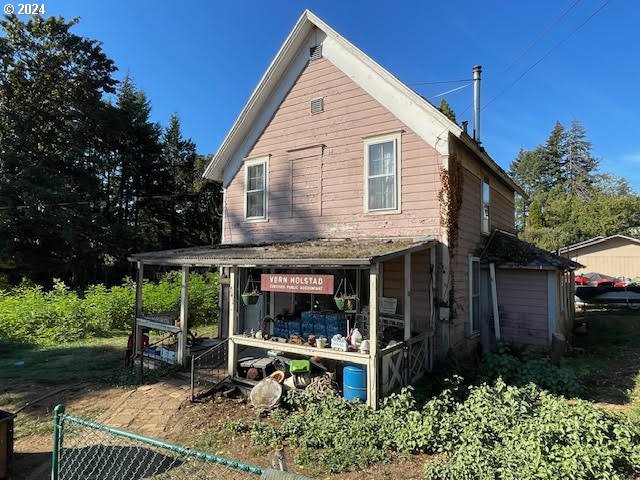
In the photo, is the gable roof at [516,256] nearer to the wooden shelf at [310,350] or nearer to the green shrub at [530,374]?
the green shrub at [530,374]

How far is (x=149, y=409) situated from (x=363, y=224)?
635 centimetres

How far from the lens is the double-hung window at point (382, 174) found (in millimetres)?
9726

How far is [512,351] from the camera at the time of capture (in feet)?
33.0

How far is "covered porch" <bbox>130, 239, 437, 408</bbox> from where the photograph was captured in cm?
720

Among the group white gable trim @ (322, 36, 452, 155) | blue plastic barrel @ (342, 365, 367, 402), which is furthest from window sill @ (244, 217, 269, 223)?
blue plastic barrel @ (342, 365, 367, 402)

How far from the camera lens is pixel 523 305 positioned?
1100 cm

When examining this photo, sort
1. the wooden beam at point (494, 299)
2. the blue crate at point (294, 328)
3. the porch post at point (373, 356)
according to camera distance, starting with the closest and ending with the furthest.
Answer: the porch post at point (373, 356) < the blue crate at point (294, 328) < the wooden beam at point (494, 299)

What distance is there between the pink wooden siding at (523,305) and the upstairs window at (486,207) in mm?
1562

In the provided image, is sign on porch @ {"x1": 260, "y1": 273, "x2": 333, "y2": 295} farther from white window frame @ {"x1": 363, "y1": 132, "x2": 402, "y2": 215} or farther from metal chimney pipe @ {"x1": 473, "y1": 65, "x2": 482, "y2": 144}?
metal chimney pipe @ {"x1": 473, "y1": 65, "x2": 482, "y2": 144}

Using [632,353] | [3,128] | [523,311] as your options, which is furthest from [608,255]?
[3,128]

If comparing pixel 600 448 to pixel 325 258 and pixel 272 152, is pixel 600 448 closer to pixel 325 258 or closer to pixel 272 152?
pixel 325 258

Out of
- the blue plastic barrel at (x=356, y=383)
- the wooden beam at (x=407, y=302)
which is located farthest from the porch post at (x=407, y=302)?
the blue plastic barrel at (x=356, y=383)

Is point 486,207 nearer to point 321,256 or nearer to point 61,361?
point 321,256

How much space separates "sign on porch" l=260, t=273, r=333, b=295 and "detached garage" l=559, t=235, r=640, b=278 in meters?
32.2
